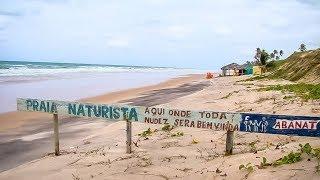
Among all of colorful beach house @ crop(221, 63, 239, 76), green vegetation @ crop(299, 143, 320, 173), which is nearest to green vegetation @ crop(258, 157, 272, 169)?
green vegetation @ crop(299, 143, 320, 173)

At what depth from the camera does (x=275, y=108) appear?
12891 mm

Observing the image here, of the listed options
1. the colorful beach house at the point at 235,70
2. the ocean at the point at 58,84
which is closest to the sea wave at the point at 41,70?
the ocean at the point at 58,84

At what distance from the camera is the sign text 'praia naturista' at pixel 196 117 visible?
282 inches

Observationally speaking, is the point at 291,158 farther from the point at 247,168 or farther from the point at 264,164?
the point at 247,168

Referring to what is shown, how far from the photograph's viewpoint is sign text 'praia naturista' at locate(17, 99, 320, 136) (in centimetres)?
716

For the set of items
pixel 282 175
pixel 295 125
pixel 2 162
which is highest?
pixel 295 125

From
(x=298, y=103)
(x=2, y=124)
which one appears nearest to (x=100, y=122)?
(x=2, y=124)

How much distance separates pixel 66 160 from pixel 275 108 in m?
7.17

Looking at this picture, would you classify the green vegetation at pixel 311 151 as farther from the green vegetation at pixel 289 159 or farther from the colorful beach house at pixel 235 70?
the colorful beach house at pixel 235 70

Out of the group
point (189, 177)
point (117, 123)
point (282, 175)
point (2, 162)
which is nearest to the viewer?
point (282, 175)

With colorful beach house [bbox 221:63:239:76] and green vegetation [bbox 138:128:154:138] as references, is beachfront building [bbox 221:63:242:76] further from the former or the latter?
green vegetation [bbox 138:128:154:138]

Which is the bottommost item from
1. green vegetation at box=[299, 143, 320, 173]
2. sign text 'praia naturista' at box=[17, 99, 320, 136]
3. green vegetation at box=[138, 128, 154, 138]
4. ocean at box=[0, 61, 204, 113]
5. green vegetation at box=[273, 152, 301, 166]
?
ocean at box=[0, 61, 204, 113]

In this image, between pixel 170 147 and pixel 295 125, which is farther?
pixel 170 147

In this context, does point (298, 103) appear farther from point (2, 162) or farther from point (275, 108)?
point (2, 162)
